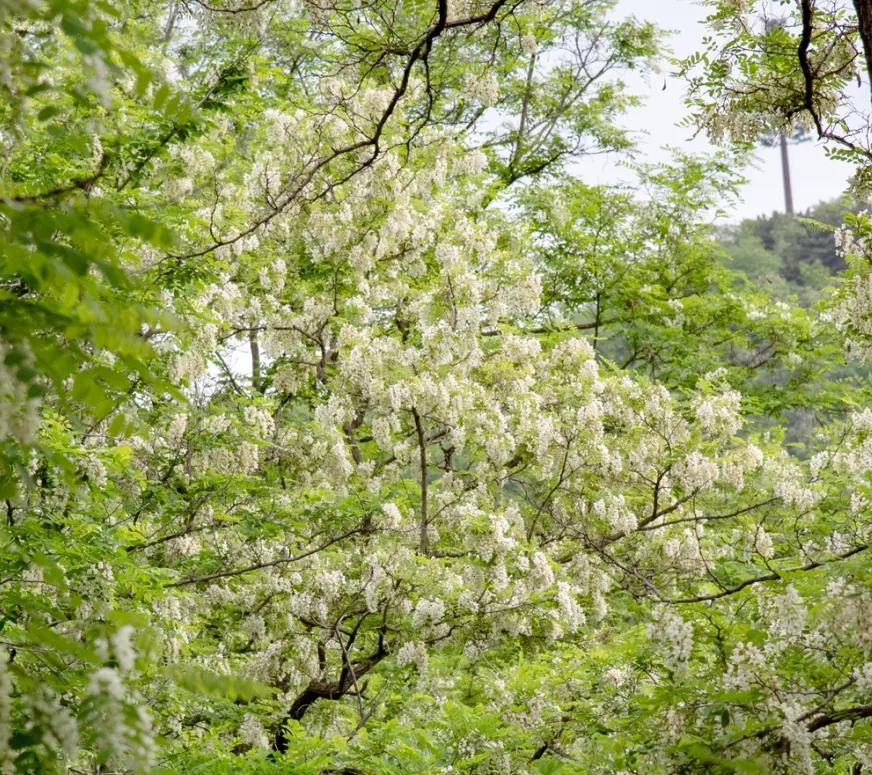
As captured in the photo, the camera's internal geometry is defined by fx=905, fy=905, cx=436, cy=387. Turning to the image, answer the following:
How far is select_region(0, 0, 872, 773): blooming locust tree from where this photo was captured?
14.1 ft

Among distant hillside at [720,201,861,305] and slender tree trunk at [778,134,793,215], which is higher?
slender tree trunk at [778,134,793,215]

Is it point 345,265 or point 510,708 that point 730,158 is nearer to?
point 345,265

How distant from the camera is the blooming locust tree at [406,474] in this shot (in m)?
4.30

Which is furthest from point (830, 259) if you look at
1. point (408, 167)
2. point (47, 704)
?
point (47, 704)

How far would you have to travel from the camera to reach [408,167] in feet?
32.3

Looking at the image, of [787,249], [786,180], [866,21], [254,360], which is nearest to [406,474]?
[254,360]

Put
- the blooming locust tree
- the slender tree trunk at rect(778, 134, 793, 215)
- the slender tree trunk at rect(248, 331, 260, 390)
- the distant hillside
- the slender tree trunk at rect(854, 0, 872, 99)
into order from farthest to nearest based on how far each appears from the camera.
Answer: the slender tree trunk at rect(778, 134, 793, 215) < the distant hillside < the slender tree trunk at rect(248, 331, 260, 390) < the blooming locust tree < the slender tree trunk at rect(854, 0, 872, 99)

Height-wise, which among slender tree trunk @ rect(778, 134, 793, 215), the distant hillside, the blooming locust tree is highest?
slender tree trunk @ rect(778, 134, 793, 215)

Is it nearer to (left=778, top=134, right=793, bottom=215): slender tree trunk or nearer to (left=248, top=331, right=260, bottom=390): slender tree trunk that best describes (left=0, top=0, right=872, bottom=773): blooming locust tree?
(left=248, top=331, right=260, bottom=390): slender tree trunk

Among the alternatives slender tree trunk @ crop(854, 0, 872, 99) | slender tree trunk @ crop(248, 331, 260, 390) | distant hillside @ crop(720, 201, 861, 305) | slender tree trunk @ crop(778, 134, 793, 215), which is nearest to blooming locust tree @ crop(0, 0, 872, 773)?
slender tree trunk @ crop(248, 331, 260, 390)

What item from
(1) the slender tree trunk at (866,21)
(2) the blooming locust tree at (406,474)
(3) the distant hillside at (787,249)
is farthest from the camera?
(3) the distant hillside at (787,249)

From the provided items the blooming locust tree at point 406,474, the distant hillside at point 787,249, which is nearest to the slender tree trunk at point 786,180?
the distant hillside at point 787,249

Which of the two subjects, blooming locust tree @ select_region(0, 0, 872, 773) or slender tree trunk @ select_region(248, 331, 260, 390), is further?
slender tree trunk @ select_region(248, 331, 260, 390)

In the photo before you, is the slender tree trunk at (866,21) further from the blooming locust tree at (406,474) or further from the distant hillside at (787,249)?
the distant hillside at (787,249)
